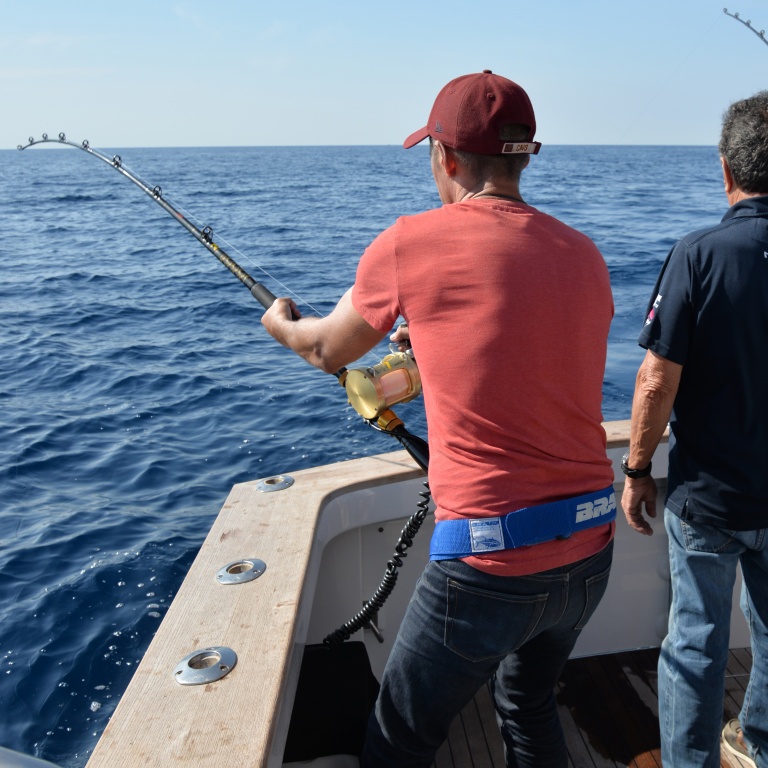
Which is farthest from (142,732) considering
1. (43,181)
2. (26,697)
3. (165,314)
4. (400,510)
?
(43,181)

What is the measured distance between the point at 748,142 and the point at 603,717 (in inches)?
62.8

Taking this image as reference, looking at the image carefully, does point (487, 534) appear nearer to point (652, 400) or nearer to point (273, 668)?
point (273, 668)

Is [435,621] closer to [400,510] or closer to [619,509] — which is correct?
[400,510]

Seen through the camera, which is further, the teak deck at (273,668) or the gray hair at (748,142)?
the gray hair at (748,142)

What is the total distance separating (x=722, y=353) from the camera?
171 cm

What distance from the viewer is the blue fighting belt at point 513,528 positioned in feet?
4.48

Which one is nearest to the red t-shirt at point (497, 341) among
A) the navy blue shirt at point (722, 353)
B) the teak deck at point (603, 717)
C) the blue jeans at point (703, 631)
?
the navy blue shirt at point (722, 353)

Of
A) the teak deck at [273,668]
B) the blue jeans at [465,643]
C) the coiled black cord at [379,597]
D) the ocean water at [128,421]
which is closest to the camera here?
the teak deck at [273,668]

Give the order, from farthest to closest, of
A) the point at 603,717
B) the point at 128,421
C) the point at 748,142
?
the point at 128,421, the point at 603,717, the point at 748,142

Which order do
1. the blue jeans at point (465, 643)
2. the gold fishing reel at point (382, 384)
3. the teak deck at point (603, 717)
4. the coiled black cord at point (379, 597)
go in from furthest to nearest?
the teak deck at point (603, 717) → the coiled black cord at point (379, 597) → the gold fishing reel at point (382, 384) → the blue jeans at point (465, 643)

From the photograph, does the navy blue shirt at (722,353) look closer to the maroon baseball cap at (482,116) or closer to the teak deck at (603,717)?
the maroon baseball cap at (482,116)

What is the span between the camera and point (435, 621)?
142cm

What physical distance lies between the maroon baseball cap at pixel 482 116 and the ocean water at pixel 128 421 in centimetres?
29

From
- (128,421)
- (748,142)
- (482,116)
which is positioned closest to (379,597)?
(482,116)
